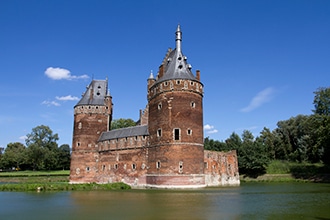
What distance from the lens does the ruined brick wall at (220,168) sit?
39312mm

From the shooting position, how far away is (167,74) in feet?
Answer: 120

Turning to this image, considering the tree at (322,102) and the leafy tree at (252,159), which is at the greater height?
the tree at (322,102)

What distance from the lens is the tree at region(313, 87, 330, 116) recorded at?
46.9 metres

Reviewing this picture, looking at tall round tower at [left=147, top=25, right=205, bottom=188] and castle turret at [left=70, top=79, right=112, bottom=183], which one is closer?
tall round tower at [left=147, top=25, right=205, bottom=188]

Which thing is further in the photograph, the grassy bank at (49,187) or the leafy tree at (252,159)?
the leafy tree at (252,159)

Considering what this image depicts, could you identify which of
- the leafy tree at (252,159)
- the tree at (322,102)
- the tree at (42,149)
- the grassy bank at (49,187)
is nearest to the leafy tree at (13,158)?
the tree at (42,149)

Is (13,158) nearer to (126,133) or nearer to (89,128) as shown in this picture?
(89,128)

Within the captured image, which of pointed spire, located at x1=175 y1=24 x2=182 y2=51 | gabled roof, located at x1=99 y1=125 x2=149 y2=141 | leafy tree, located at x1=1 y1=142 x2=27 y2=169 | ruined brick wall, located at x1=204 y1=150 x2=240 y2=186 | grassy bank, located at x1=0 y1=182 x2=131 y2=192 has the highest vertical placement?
pointed spire, located at x1=175 y1=24 x2=182 y2=51

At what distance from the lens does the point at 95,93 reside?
155 ft

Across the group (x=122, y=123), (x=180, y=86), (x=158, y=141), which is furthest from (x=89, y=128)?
(x=122, y=123)

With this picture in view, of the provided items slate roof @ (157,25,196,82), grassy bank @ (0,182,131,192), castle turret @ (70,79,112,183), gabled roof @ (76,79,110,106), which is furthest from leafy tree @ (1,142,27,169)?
slate roof @ (157,25,196,82)

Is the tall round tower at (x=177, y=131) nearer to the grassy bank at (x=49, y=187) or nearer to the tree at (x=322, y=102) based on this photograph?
the grassy bank at (x=49, y=187)

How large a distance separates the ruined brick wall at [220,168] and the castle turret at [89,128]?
630 inches

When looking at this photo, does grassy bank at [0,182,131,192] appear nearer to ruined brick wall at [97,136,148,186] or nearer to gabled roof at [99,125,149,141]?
ruined brick wall at [97,136,148,186]
